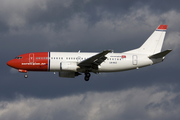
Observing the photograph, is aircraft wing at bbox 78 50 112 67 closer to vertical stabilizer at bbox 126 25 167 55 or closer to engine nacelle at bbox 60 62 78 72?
engine nacelle at bbox 60 62 78 72

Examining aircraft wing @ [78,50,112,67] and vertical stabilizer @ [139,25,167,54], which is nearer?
aircraft wing @ [78,50,112,67]

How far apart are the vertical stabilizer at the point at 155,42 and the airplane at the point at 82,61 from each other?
0.60 metres

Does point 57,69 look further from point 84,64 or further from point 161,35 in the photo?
point 161,35

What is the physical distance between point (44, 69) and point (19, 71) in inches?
187

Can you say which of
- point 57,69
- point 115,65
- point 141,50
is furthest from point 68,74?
point 141,50

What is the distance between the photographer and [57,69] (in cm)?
6462

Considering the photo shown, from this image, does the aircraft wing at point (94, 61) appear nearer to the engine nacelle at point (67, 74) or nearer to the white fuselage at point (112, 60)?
the white fuselage at point (112, 60)

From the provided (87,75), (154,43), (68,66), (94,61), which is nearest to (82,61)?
(94,61)

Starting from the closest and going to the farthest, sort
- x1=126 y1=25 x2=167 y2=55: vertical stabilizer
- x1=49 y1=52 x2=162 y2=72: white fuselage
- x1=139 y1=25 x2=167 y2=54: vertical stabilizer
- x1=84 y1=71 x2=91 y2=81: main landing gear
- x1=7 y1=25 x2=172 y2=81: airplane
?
x1=7 y1=25 x2=172 y2=81: airplane < x1=49 y1=52 x2=162 y2=72: white fuselage < x1=84 y1=71 x2=91 y2=81: main landing gear < x1=126 y1=25 x2=167 y2=55: vertical stabilizer < x1=139 y1=25 x2=167 y2=54: vertical stabilizer

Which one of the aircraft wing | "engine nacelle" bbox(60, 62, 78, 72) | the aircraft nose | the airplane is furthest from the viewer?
the aircraft nose

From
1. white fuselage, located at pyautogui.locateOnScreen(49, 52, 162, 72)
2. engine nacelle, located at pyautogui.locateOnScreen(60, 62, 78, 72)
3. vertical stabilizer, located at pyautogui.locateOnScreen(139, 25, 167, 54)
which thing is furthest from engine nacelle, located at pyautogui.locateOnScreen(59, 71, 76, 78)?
vertical stabilizer, located at pyautogui.locateOnScreen(139, 25, 167, 54)

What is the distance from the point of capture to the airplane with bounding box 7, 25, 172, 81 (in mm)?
64062

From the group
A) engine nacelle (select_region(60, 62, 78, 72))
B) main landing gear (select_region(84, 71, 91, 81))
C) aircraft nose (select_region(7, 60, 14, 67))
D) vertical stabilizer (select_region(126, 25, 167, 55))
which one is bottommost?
main landing gear (select_region(84, 71, 91, 81))

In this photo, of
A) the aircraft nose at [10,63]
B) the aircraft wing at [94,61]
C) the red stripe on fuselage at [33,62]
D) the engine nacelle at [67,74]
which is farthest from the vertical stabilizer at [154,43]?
the aircraft nose at [10,63]
